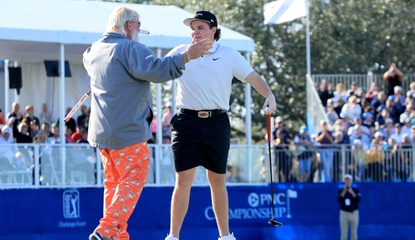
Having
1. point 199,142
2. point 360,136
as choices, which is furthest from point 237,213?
point 199,142

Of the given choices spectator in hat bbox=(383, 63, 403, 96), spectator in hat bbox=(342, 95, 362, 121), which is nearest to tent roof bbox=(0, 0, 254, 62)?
spectator in hat bbox=(342, 95, 362, 121)

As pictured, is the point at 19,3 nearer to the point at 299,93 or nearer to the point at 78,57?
the point at 78,57

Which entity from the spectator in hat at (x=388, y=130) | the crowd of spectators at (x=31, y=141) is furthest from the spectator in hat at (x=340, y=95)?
the crowd of spectators at (x=31, y=141)

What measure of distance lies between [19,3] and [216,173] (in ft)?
Answer: 32.2

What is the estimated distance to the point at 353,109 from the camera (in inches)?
663

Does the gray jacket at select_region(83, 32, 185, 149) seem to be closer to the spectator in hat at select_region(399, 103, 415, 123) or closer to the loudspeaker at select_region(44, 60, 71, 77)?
the loudspeaker at select_region(44, 60, 71, 77)

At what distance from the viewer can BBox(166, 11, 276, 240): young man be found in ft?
17.6

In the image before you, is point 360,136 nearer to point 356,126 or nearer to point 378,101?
point 356,126

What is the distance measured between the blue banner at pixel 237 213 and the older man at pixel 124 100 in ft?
24.8

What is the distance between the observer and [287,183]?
554 inches

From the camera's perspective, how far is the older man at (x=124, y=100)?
4.71 m

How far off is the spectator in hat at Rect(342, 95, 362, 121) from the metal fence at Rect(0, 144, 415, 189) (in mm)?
2294

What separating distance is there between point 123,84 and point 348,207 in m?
10.2

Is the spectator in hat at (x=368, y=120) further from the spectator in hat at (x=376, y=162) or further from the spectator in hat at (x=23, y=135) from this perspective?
the spectator in hat at (x=23, y=135)
